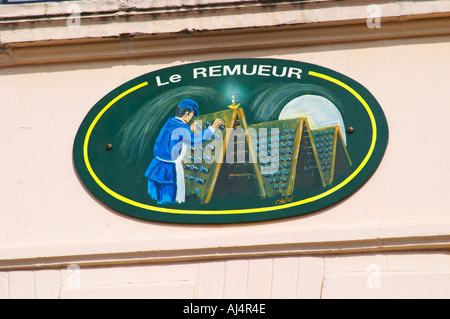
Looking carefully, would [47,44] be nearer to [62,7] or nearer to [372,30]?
[62,7]

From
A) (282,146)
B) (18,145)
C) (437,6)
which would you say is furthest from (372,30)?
(18,145)

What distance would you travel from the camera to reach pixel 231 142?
7.88 metres

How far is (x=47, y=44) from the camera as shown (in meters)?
8.20

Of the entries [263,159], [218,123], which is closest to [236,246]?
[263,159]

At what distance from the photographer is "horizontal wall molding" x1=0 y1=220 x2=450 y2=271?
7469 mm

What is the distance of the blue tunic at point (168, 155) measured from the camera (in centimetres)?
777

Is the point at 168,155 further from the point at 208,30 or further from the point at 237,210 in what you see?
the point at 208,30

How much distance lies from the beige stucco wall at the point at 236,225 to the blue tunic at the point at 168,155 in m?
0.27

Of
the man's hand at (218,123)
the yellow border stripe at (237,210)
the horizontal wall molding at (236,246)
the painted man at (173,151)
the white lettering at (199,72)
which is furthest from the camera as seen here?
the white lettering at (199,72)

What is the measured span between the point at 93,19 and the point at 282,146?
1.87 m

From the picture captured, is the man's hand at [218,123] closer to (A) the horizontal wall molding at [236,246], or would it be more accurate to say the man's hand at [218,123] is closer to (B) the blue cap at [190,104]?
(B) the blue cap at [190,104]
